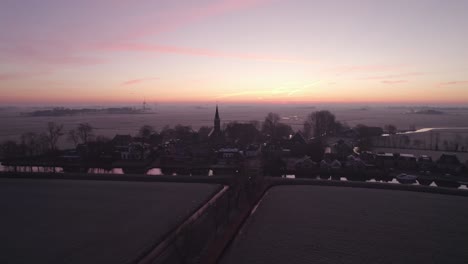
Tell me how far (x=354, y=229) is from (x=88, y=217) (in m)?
6.63

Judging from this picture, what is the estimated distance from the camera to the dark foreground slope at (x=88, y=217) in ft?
18.8

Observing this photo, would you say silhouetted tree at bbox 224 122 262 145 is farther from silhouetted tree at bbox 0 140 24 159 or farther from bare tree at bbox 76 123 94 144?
silhouetted tree at bbox 0 140 24 159

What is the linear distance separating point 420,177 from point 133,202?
12.0m

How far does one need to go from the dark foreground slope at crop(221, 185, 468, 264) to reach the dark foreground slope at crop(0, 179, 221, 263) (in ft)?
6.52

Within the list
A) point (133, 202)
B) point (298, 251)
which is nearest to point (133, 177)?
point (133, 202)

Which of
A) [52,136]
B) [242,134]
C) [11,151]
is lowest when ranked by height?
[11,151]

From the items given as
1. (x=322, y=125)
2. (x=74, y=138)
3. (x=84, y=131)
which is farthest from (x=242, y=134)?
(x=74, y=138)

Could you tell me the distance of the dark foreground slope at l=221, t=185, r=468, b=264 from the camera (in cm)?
567

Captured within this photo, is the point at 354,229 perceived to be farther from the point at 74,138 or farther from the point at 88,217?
the point at 74,138

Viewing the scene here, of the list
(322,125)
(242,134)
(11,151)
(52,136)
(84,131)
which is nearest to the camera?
(11,151)

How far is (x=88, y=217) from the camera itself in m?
7.69

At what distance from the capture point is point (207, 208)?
8148 millimetres

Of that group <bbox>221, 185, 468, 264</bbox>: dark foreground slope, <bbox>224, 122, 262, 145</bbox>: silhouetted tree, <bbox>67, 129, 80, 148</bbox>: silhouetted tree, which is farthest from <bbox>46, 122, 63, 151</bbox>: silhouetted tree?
<bbox>221, 185, 468, 264</bbox>: dark foreground slope

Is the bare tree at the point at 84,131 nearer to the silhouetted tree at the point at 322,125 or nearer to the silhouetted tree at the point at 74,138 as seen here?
the silhouetted tree at the point at 74,138
